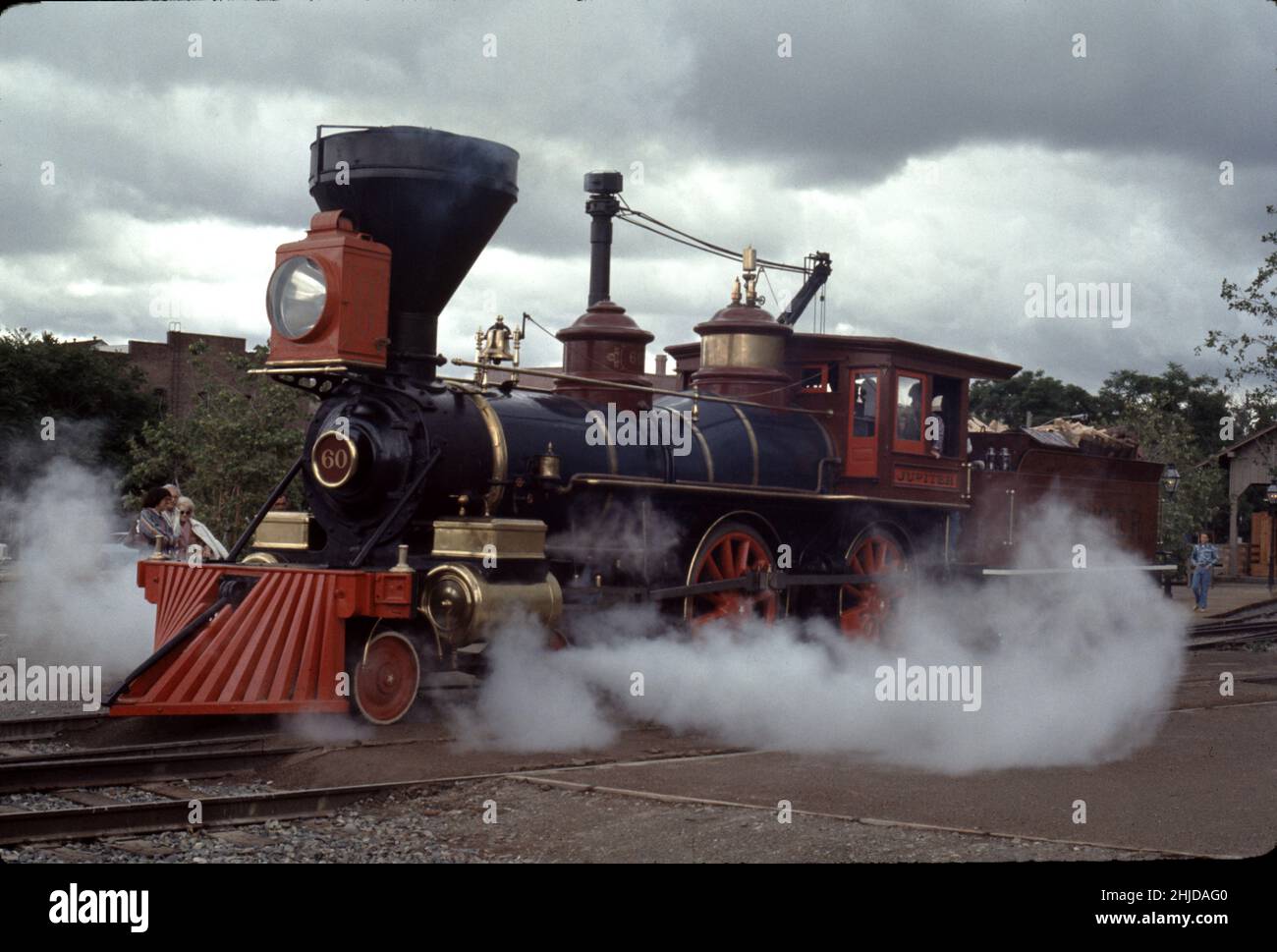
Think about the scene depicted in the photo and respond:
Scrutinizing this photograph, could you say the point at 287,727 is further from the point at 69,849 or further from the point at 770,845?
the point at 770,845

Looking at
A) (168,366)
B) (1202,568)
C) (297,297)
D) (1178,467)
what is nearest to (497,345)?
(297,297)

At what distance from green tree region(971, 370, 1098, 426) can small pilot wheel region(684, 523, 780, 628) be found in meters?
44.8

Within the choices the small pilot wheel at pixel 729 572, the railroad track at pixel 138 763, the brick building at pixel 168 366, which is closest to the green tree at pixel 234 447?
the small pilot wheel at pixel 729 572

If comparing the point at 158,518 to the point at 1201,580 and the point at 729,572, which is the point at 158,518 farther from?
the point at 1201,580

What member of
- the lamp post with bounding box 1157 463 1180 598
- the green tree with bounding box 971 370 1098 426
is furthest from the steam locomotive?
Answer: the green tree with bounding box 971 370 1098 426

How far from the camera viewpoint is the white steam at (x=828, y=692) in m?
9.04

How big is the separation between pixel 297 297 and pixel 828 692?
16.1ft

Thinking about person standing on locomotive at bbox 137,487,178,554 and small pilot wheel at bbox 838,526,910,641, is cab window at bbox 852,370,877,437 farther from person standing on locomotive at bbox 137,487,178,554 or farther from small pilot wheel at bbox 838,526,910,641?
person standing on locomotive at bbox 137,487,178,554

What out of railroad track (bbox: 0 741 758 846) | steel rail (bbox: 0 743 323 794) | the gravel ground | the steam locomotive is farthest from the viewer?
the steam locomotive

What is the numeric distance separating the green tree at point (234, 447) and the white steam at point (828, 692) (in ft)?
27.9

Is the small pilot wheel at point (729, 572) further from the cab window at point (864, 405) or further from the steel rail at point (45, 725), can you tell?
the steel rail at point (45, 725)

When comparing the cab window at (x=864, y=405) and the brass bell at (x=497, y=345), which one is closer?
the brass bell at (x=497, y=345)

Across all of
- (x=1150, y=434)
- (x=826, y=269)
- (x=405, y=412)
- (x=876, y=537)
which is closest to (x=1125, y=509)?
(x=876, y=537)

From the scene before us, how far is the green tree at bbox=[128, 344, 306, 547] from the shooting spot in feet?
58.4
